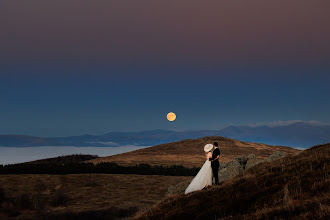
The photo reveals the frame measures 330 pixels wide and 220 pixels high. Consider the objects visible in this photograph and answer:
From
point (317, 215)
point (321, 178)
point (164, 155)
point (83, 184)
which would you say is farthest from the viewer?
point (164, 155)

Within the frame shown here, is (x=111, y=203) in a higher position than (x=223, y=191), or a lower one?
lower

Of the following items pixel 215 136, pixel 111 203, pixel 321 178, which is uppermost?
pixel 215 136

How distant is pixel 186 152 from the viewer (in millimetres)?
59188

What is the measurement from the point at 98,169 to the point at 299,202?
2883cm

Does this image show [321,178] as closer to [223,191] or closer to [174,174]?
[223,191]

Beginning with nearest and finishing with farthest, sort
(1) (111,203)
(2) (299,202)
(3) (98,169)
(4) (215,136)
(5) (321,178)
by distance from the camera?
1. (2) (299,202)
2. (5) (321,178)
3. (1) (111,203)
4. (3) (98,169)
5. (4) (215,136)

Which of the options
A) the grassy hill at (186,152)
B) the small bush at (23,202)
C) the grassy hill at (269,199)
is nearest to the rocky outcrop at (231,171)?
the grassy hill at (269,199)

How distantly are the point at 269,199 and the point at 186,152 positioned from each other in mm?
49135

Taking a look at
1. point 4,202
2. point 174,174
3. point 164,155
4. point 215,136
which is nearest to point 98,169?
point 174,174

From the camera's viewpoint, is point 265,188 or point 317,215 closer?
point 317,215

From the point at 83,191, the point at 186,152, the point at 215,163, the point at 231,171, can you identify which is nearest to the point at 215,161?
the point at 215,163

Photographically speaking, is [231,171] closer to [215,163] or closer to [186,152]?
[215,163]

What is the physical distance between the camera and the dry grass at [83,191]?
20750 mm

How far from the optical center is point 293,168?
1425 cm
